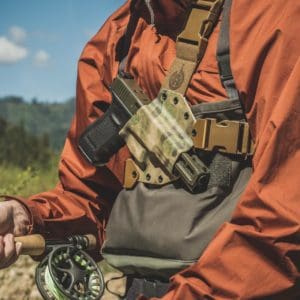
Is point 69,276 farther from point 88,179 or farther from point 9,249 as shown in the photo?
point 88,179

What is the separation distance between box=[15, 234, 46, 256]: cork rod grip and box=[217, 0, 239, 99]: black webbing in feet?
3.05

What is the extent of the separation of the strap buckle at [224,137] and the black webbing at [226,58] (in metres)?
0.09

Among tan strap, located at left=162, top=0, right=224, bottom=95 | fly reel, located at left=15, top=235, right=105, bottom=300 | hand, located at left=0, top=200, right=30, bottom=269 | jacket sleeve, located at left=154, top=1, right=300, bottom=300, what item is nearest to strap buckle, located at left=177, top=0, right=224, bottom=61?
tan strap, located at left=162, top=0, right=224, bottom=95

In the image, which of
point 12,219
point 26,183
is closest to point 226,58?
point 12,219

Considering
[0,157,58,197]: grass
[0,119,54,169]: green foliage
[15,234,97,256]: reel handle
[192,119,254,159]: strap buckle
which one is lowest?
[0,119,54,169]: green foliage

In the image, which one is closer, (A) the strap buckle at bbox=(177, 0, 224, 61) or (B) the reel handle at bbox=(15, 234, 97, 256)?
(A) the strap buckle at bbox=(177, 0, 224, 61)

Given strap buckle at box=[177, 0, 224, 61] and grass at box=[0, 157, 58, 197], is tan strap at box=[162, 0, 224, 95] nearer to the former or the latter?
strap buckle at box=[177, 0, 224, 61]

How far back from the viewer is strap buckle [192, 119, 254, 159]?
7.43ft

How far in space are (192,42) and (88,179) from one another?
0.87 m

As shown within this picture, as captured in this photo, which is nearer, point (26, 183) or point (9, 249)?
point (9, 249)

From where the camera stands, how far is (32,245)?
2.73 m

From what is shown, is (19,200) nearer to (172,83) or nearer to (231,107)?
(172,83)

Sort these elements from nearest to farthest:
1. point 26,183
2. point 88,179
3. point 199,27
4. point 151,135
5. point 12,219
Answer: point 199,27 < point 151,135 < point 12,219 < point 88,179 < point 26,183

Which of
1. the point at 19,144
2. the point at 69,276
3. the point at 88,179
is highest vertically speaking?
the point at 88,179
